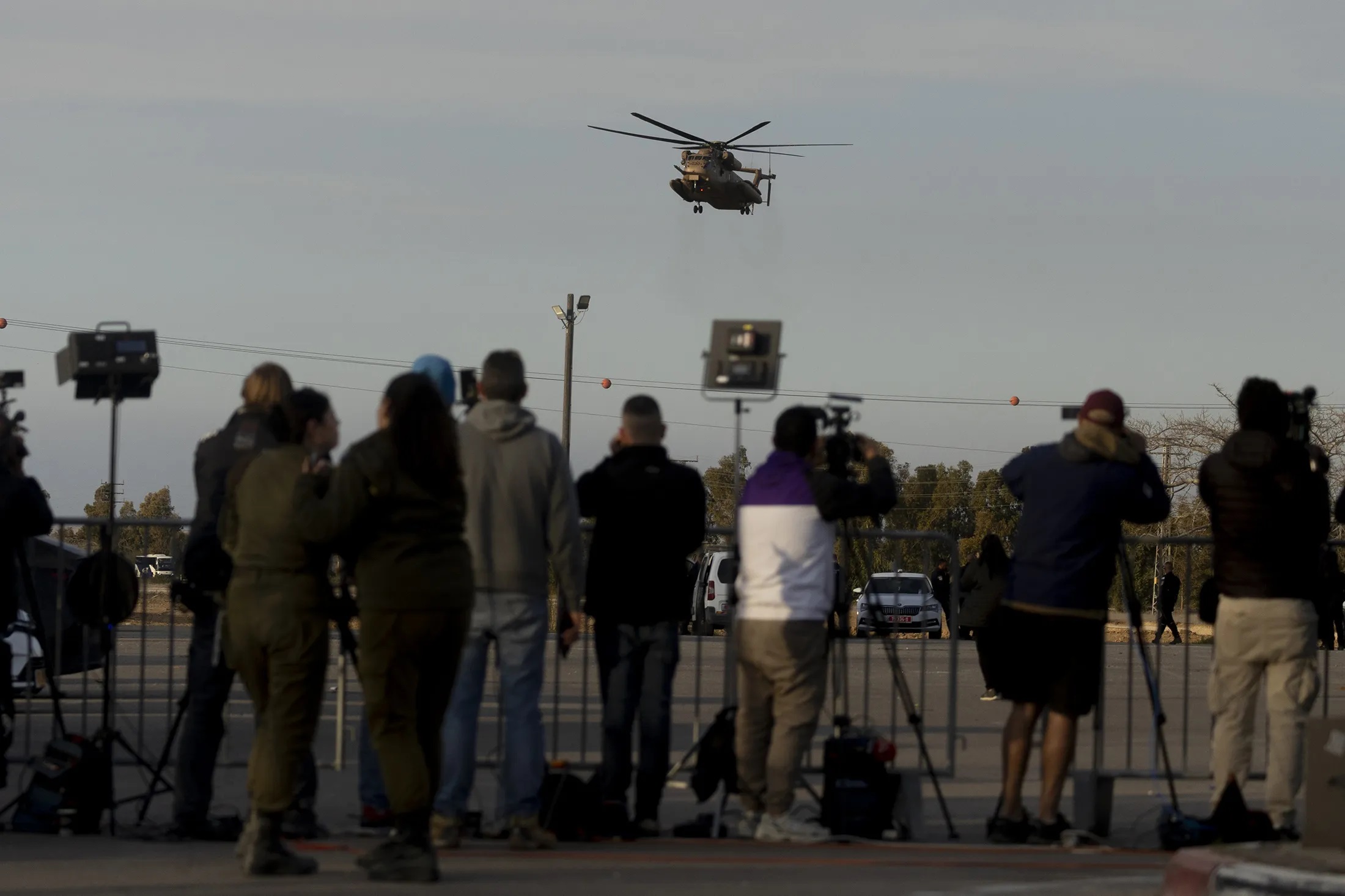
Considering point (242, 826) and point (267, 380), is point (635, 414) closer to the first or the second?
point (267, 380)

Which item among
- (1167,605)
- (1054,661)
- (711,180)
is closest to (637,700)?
(1054,661)

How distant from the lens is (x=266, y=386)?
7.68 meters

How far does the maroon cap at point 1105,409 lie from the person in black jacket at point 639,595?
178cm

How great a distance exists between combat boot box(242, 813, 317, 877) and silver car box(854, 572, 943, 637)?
2.89m

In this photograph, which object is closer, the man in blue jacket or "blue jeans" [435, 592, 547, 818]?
"blue jeans" [435, 592, 547, 818]

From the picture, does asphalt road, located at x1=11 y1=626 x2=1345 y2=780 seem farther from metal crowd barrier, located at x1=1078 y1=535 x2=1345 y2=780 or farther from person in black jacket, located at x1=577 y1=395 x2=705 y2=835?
person in black jacket, located at x1=577 y1=395 x2=705 y2=835

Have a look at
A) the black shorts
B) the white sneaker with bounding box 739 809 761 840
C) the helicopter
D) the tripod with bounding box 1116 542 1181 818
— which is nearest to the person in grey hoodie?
the white sneaker with bounding box 739 809 761 840

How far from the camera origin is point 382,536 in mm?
6652

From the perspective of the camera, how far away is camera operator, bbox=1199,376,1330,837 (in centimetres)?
798

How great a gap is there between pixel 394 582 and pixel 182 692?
17.0 feet

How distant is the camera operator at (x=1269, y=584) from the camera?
798cm

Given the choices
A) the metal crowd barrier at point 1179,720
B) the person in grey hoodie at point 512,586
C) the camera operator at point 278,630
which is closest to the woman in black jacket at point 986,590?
the metal crowd barrier at point 1179,720

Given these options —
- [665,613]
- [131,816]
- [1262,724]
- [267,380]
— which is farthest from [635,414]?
[1262,724]

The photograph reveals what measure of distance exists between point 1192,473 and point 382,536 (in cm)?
5120
